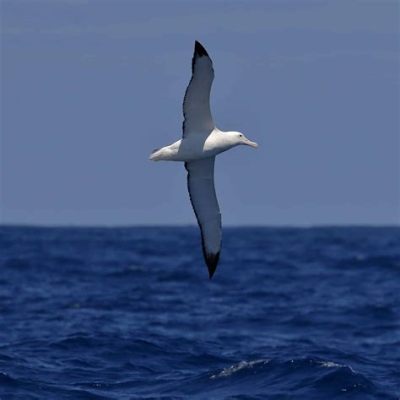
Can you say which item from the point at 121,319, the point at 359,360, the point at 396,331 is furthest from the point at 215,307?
the point at 359,360

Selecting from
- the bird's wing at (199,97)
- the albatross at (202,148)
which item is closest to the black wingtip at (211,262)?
the albatross at (202,148)

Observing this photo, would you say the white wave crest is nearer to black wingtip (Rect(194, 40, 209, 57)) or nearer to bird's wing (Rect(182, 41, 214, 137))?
bird's wing (Rect(182, 41, 214, 137))

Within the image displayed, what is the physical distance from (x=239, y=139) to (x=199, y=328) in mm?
10510

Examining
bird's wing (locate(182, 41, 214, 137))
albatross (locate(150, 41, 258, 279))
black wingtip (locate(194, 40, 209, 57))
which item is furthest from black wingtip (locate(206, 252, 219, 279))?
black wingtip (locate(194, 40, 209, 57))

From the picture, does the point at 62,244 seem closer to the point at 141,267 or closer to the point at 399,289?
the point at 141,267

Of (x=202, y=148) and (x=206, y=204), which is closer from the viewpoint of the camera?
(x=202, y=148)

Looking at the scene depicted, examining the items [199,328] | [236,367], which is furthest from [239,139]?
[199,328]

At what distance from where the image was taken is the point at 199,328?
30.1 meters

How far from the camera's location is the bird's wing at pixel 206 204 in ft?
69.7

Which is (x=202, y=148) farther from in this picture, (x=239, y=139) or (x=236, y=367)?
(x=236, y=367)

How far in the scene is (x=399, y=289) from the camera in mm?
39094

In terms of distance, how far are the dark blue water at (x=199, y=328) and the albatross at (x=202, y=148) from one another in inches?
113

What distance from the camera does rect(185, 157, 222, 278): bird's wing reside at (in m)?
21.2

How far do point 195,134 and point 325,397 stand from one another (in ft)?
17.0
